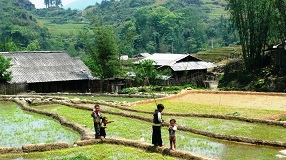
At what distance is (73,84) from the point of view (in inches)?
1508

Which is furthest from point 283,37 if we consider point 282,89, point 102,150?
point 102,150

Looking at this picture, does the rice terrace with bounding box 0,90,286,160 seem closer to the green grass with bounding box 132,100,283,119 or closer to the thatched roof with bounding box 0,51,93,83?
the green grass with bounding box 132,100,283,119

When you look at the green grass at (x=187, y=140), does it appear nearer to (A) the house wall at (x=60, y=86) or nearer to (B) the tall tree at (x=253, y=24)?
(A) the house wall at (x=60, y=86)

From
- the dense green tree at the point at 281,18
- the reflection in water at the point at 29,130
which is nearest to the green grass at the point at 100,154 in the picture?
the reflection in water at the point at 29,130

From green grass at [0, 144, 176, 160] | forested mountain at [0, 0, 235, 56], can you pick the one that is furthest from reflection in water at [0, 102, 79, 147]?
forested mountain at [0, 0, 235, 56]

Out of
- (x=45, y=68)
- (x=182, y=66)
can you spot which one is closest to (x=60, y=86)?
(x=45, y=68)

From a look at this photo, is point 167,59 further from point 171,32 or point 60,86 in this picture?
point 171,32

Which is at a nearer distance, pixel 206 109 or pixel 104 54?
pixel 206 109

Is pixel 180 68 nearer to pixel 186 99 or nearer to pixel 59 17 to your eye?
pixel 186 99

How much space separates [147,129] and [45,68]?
22.4m

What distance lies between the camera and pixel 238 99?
26344mm

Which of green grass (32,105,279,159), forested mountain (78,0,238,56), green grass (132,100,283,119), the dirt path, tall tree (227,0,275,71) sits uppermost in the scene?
forested mountain (78,0,238,56)

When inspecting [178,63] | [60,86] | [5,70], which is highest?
[178,63]

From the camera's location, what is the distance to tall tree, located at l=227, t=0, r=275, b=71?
34.7 m
